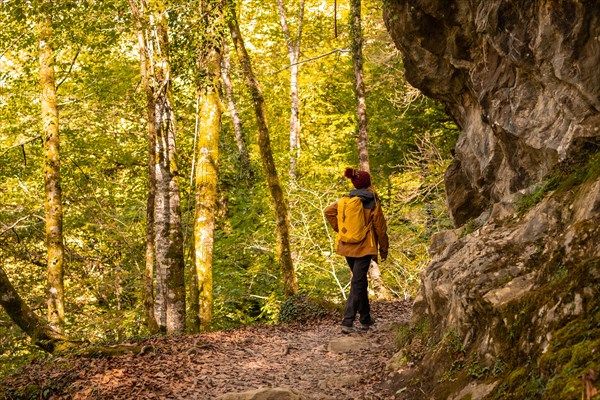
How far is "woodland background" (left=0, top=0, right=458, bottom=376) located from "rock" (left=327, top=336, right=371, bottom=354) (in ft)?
10.7

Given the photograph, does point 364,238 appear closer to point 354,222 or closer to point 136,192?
point 354,222

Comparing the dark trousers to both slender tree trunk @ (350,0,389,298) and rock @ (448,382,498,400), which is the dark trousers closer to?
rock @ (448,382,498,400)

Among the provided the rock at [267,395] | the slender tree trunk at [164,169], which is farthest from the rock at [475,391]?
the slender tree trunk at [164,169]

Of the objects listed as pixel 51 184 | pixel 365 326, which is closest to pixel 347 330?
pixel 365 326

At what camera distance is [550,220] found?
5457 mm

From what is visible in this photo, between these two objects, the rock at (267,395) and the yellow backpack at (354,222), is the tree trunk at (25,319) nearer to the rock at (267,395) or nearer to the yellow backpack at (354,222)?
the rock at (267,395)

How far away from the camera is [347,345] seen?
903 centimetres

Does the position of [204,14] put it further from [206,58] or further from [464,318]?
[464,318]

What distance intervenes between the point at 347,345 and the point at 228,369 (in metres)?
1.92

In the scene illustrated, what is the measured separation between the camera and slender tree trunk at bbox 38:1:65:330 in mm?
13242

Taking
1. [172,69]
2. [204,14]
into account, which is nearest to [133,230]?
[172,69]

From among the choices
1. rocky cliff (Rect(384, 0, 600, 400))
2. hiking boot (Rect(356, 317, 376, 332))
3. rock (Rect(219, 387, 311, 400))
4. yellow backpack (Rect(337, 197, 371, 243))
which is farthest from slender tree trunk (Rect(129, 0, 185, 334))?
rock (Rect(219, 387, 311, 400))

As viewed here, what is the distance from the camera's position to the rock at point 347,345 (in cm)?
893

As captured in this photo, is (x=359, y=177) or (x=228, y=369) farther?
(x=359, y=177)
